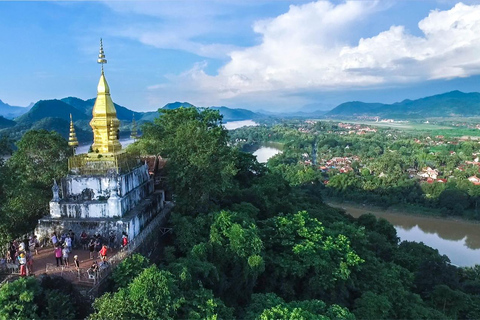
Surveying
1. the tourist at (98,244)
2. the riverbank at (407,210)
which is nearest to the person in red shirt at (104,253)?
the tourist at (98,244)

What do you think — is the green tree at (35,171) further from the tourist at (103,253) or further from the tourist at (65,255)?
the tourist at (103,253)

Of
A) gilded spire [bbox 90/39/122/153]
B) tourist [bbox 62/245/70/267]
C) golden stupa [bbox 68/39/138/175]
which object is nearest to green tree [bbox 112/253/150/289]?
tourist [bbox 62/245/70/267]

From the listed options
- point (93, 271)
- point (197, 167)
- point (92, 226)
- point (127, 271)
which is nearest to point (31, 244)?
point (92, 226)

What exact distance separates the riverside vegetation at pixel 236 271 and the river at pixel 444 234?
1221 centimetres

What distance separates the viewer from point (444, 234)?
124 ft

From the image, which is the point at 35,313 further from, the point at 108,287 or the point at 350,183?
the point at 350,183

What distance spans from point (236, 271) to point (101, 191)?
6.43 metres

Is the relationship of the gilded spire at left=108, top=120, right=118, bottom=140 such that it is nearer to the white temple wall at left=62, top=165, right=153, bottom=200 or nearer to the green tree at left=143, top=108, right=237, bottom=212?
the white temple wall at left=62, top=165, right=153, bottom=200

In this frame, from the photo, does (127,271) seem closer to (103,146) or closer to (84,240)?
(84,240)

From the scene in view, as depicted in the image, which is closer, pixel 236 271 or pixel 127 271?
pixel 127 271

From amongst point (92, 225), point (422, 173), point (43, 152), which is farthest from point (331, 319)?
point (422, 173)

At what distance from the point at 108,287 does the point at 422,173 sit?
2461 inches

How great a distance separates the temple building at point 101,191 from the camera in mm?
13641

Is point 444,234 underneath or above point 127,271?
underneath
